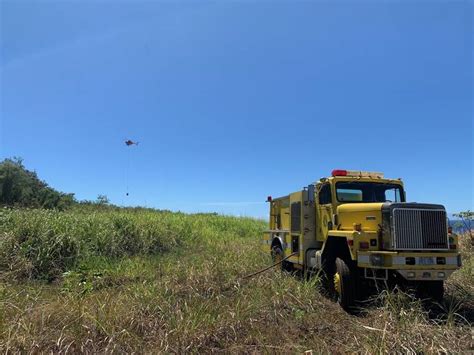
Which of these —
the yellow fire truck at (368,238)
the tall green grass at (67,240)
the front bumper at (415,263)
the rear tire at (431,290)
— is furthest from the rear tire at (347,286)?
the tall green grass at (67,240)

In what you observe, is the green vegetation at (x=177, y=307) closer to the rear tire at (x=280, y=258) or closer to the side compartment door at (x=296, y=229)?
the rear tire at (x=280, y=258)

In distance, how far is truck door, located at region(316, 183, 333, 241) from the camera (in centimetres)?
955

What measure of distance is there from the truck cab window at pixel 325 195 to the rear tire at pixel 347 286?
185cm

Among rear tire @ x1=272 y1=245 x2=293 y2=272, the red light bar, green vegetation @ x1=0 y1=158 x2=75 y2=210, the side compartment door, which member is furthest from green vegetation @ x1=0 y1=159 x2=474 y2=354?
green vegetation @ x1=0 y1=158 x2=75 y2=210

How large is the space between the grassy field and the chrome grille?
1.04m

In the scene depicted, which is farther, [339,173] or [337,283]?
[339,173]

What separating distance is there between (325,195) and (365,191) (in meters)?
0.94

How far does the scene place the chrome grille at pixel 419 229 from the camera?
770 centimetres

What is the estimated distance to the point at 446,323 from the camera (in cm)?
683

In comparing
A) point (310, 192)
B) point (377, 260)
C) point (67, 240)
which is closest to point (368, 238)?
→ point (377, 260)

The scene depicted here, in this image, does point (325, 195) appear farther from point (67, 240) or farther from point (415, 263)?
point (67, 240)

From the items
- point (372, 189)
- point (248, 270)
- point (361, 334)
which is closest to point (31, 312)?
point (361, 334)

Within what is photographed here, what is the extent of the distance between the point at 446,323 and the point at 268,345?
122 inches

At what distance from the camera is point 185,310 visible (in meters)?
6.78
